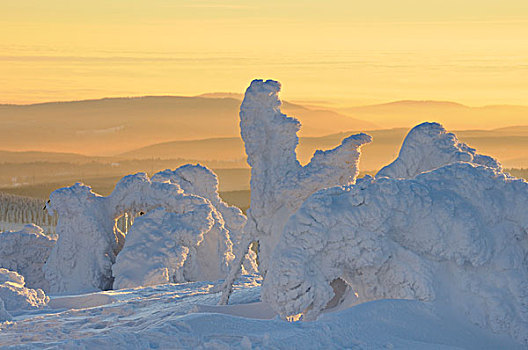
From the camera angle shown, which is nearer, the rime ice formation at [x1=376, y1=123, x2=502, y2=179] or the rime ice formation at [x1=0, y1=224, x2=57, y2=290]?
the rime ice formation at [x1=376, y1=123, x2=502, y2=179]

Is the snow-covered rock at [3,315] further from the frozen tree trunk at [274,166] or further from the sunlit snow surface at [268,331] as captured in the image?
the frozen tree trunk at [274,166]

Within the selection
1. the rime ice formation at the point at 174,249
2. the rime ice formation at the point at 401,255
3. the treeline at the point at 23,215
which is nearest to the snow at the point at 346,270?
the rime ice formation at the point at 401,255

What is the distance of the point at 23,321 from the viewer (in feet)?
43.4

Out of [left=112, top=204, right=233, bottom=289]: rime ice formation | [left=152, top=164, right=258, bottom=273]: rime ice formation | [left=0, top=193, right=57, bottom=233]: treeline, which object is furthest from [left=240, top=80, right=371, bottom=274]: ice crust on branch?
[left=0, top=193, right=57, bottom=233]: treeline

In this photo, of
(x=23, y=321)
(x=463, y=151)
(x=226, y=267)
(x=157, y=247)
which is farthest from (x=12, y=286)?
(x=463, y=151)

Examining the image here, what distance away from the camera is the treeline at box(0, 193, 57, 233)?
43062 millimetres

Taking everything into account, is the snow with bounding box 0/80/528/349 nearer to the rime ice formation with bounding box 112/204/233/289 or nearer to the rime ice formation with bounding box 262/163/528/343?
the rime ice formation with bounding box 262/163/528/343

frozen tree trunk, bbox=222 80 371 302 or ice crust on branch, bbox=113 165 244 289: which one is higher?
frozen tree trunk, bbox=222 80 371 302

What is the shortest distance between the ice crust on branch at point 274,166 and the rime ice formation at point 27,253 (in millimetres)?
10092

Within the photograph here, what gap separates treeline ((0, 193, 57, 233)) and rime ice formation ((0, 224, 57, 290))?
17.6 metres

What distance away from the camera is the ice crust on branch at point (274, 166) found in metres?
13.9

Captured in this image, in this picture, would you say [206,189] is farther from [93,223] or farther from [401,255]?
[401,255]

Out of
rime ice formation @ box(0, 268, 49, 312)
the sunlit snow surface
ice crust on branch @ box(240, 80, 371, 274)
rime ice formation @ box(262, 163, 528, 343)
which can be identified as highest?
ice crust on branch @ box(240, 80, 371, 274)

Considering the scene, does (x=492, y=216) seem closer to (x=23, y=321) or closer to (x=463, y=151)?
(x=463, y=151)
